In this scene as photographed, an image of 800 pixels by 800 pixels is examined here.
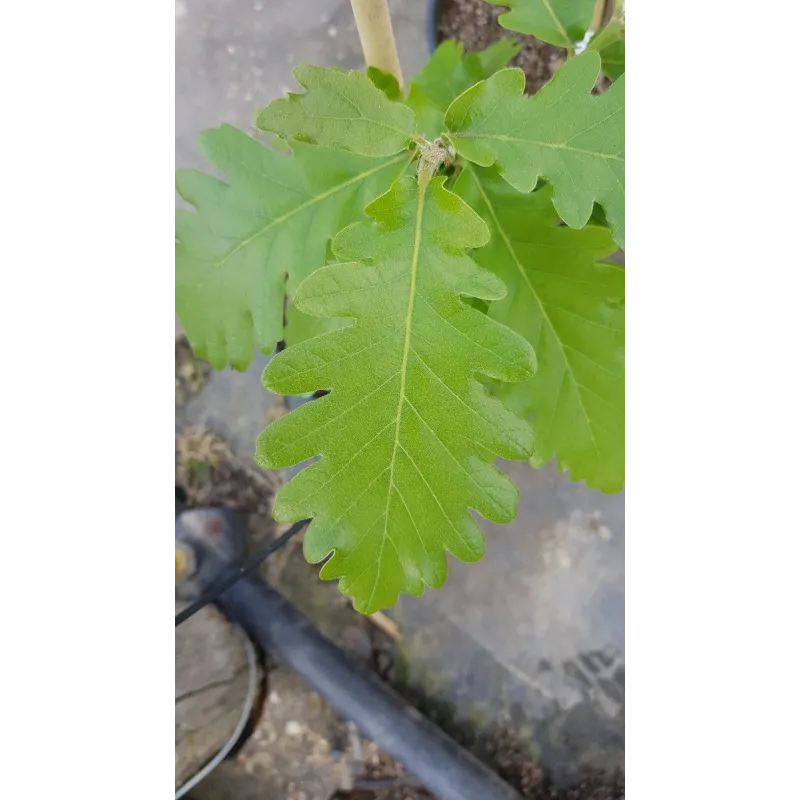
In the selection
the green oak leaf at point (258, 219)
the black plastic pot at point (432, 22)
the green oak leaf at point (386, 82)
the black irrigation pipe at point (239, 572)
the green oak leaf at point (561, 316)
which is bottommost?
the black irrigation pipe at point (239, 572)

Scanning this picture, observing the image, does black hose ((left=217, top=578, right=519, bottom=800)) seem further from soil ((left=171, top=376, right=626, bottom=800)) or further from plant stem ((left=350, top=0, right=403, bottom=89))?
plant stem ((left=350, top=0, right=403, bottom=89))

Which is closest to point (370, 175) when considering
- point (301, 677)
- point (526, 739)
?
point (301, 677)

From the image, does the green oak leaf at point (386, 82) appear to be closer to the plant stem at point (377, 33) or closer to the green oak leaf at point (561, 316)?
the plant stem at point (377, 33)

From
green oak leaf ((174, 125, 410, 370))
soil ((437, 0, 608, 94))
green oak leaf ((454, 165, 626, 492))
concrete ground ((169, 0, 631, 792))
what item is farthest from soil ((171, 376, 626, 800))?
soil ((437, 0, 608, 94))

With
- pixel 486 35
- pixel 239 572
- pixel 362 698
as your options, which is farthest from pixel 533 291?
pixel 362 698

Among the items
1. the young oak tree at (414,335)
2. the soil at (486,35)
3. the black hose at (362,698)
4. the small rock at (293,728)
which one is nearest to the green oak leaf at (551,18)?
the young oak tree at (414,335)
